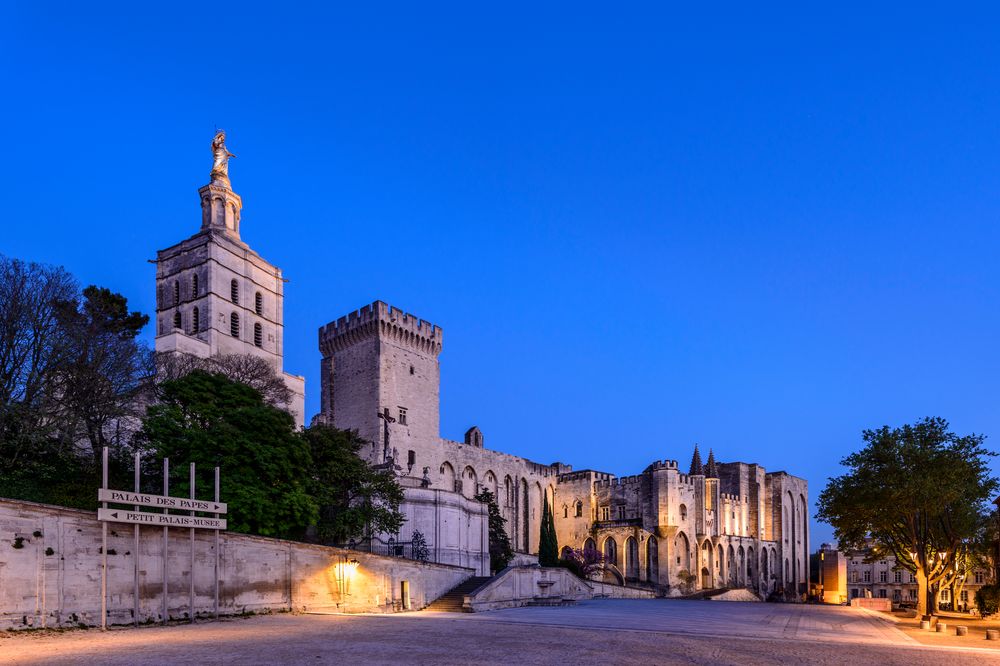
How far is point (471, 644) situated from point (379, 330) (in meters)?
38.2

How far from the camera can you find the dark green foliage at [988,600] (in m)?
32.4

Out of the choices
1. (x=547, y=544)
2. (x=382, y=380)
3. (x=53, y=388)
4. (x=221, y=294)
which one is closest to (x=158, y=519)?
(x=53, y=388)

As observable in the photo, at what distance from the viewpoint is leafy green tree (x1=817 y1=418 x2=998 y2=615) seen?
31.3 meters

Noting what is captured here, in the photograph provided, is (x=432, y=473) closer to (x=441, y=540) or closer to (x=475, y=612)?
(x=441, y=540)

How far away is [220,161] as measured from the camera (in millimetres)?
58250

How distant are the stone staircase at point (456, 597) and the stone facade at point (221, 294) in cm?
1974

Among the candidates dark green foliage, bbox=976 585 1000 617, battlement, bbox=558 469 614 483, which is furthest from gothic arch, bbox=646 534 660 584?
dark green foliage, bbox=976 585 1000 617

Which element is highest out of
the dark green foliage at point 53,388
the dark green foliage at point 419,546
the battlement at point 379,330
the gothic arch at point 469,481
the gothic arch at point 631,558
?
the battlement at point 379,330

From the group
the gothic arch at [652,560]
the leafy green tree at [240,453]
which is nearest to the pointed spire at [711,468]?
the gothic arch at [652,560]

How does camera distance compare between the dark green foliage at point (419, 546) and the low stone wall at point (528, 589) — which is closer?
the low stone wall at point (528, 589)

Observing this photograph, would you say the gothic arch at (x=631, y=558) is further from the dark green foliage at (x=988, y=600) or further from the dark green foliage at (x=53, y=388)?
the dark green foliage at (x=53, y=388)

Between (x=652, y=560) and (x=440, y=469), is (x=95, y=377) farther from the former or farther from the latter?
(x=652, y=560)

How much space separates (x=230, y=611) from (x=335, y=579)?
531 centimetres

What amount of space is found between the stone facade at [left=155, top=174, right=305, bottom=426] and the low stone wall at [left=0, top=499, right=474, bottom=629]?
2234cm
